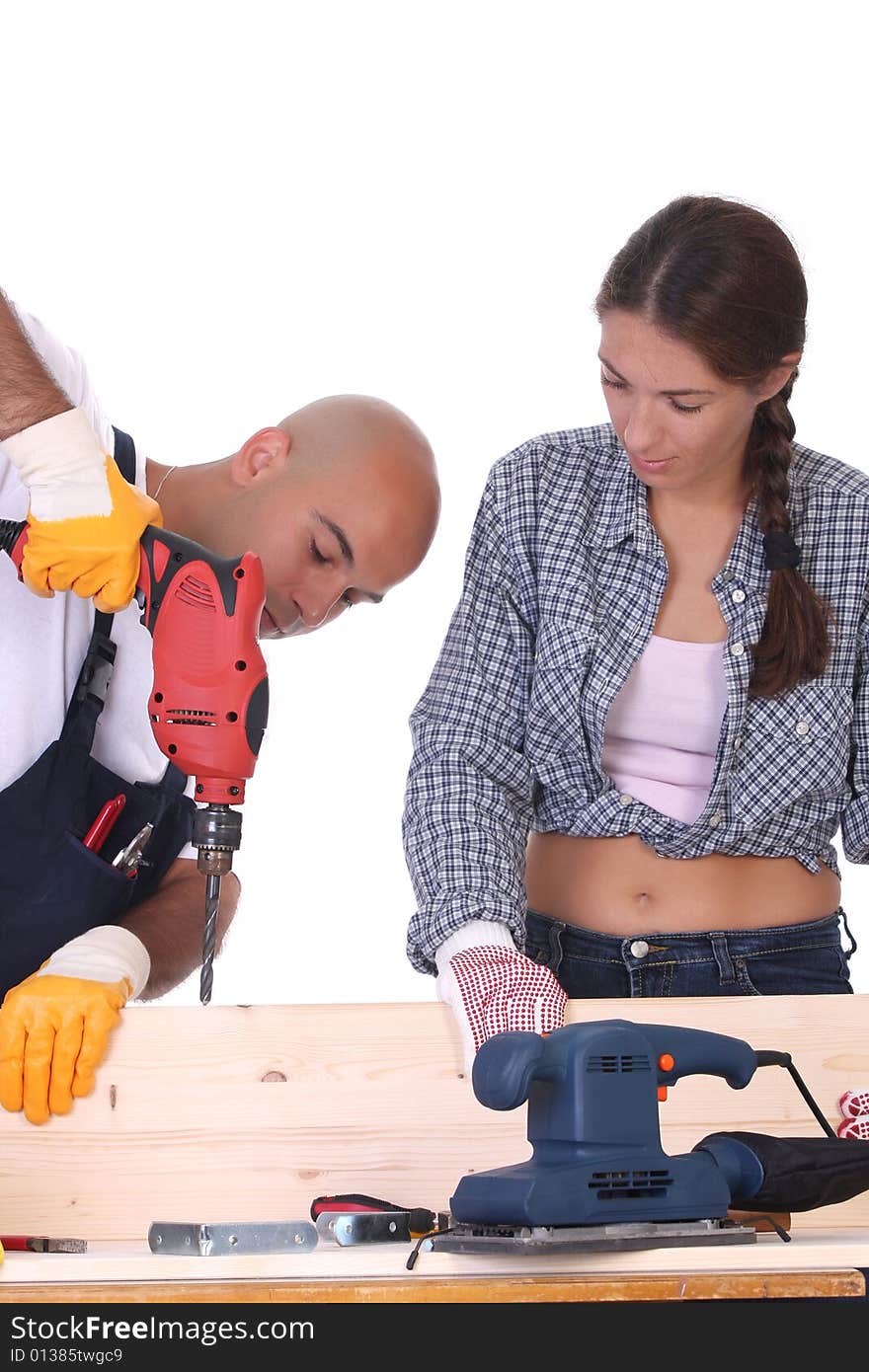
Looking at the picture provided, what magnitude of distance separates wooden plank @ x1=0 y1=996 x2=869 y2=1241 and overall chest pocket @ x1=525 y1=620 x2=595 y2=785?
0.33m

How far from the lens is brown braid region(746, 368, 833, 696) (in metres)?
1.75

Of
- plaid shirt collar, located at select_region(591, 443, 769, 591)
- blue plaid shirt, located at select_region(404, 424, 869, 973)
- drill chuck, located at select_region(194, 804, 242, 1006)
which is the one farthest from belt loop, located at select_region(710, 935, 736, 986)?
drill chuck, located at select_region(194, 804, 242, 1006)

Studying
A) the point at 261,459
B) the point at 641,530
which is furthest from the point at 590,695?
the point at 261,459

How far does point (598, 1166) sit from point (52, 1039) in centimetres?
65

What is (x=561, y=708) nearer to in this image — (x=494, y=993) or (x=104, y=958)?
(x=494, y=993)

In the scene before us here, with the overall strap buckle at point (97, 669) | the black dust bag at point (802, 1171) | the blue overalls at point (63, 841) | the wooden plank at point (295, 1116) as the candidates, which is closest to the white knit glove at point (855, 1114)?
the wooden plank at point (295, 1116)

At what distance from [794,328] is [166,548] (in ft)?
2.65

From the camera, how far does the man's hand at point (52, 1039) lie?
4.59 feet

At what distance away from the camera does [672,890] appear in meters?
1.72

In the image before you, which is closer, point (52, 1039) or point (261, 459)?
point (52, 1039)

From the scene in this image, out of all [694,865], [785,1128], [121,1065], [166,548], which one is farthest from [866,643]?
[121,1065]

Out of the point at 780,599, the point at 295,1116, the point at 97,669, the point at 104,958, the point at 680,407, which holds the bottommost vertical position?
the point at 295,1116

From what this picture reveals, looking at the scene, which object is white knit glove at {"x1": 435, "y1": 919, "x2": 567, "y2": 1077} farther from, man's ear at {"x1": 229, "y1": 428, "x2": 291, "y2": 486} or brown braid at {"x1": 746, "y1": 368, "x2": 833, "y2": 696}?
man's ear at {"x1": 229, "y1": 428, "x2": 291, "y2": 486}

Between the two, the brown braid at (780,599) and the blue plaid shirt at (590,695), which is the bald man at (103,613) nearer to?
the blue plaid shirt at (590,695)
